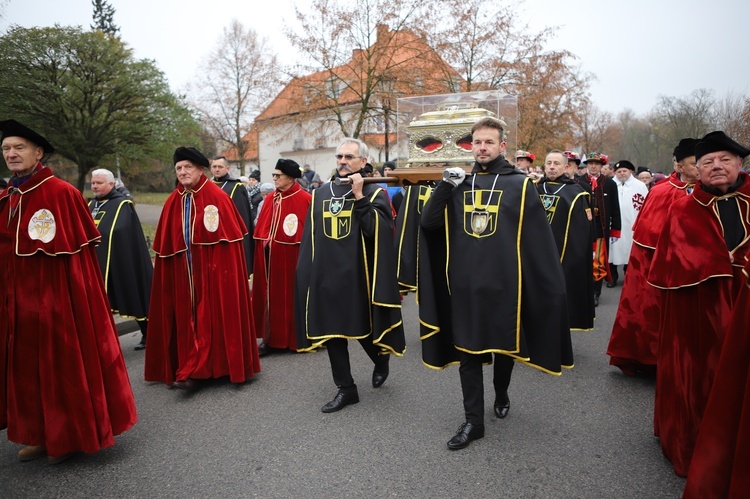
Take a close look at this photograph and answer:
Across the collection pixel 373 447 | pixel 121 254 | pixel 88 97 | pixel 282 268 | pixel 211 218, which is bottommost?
pixel 373 447

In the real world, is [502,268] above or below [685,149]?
below

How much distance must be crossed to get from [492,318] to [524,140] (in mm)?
19623

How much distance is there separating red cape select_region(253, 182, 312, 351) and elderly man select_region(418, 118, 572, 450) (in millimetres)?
2836

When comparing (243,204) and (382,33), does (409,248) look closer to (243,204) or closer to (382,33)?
(243,204)

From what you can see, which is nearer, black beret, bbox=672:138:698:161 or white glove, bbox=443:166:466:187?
white glove, bbox=443:166:466:187

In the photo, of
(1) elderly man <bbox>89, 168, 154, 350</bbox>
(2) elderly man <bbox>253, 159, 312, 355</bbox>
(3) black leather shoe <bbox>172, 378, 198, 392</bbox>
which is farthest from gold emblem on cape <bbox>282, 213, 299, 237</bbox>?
(3) black leather shoe <bbox>172, 378, 198, 392</bbox>

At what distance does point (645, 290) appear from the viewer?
499 centimetres

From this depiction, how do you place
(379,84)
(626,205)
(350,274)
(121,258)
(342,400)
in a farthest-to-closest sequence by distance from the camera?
(379,84)
(626,205)
(121,258)
(342,400)
(350,274)

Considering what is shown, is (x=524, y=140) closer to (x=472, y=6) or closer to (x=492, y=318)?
(x=472, y=6)

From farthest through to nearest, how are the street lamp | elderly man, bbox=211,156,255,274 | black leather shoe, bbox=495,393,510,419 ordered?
the street lamp → elderly man, bbox=211,156,255,274 → black leather shoe, bbox=495,393,510,419

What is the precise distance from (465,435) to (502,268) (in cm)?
120

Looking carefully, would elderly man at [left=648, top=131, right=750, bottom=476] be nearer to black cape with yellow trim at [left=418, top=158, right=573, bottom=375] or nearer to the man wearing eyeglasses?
black cape with yellow trim at [left=418, top=158, right=573, bottom=375]

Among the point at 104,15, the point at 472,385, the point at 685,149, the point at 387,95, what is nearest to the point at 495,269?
the point at 472,385

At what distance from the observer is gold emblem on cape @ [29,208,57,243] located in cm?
362
